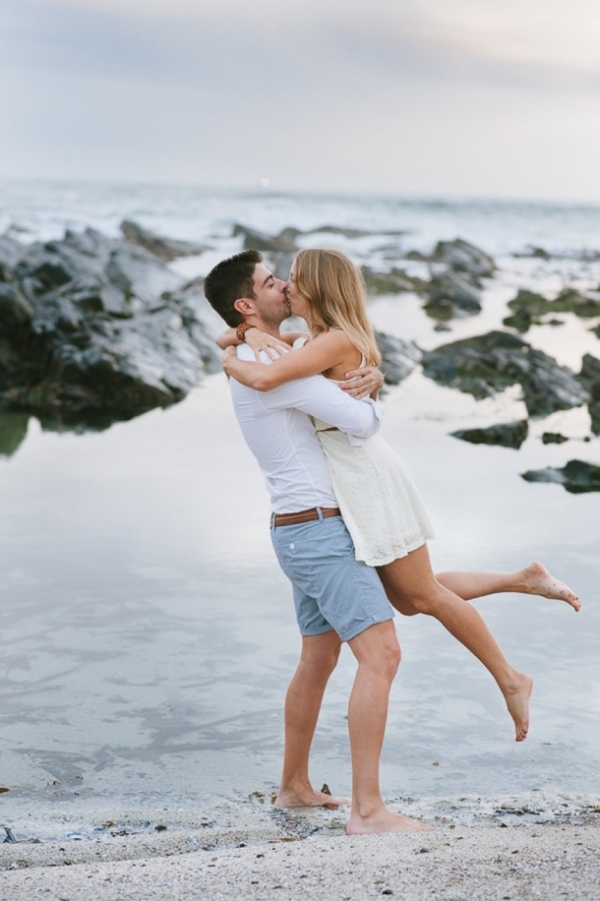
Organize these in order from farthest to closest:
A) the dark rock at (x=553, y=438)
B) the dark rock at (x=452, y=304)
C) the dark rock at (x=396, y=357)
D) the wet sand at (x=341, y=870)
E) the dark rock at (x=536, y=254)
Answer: the dark rock at (x=536, y=254) → the dark rock at (x=452, y=304) → the dark rock at (x=396, y=357) → the dark rock at (x=553, y=438) → the wet sand at (x=341, y=870)

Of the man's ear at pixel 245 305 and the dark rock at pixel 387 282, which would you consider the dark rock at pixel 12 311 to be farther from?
the dark rock at pixel 387 282

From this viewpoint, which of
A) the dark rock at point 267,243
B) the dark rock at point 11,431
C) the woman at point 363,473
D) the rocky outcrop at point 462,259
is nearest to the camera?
the woman at point 363,473

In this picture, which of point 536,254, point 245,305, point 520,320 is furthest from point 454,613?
point 536,254

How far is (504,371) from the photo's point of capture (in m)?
14.5

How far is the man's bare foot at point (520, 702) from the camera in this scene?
4316 mm

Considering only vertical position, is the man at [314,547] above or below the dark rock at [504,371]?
above

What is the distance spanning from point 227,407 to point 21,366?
2.78 m

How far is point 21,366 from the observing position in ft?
44.6

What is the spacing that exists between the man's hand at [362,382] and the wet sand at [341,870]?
1.53 m

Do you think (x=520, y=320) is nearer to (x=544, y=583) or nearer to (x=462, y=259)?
(x=462, y=259)

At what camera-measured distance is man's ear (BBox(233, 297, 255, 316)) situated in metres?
4.21

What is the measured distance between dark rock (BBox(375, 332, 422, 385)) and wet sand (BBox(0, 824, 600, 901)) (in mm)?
10704

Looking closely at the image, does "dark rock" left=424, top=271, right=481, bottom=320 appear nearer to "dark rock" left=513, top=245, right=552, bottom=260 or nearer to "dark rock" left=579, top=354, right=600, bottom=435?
"dark rock" left=579, top=354, right=600, bottom=435

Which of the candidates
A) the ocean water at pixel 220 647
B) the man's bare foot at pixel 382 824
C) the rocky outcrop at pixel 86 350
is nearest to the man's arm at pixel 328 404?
the man's bare foot at pixel 382 824
